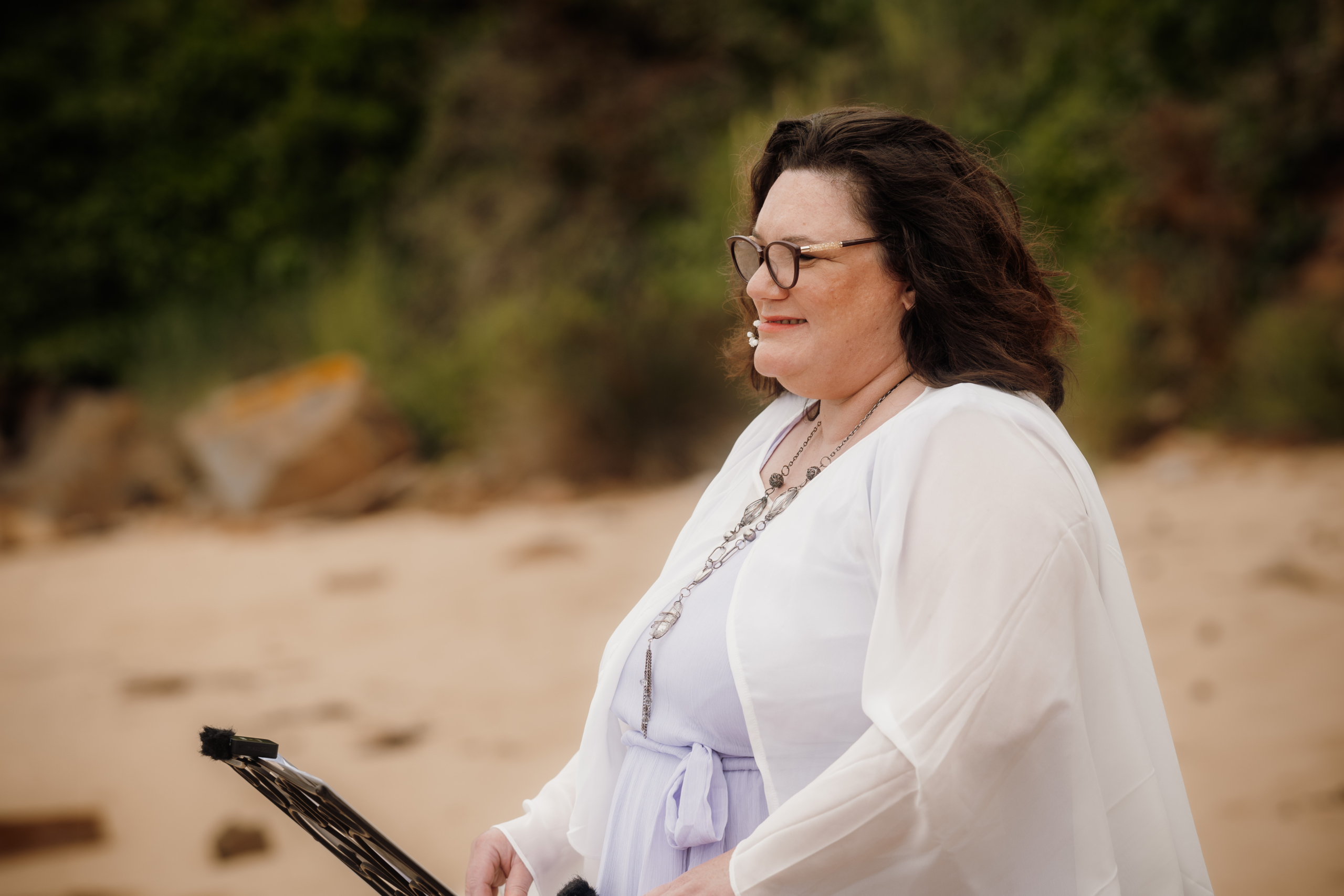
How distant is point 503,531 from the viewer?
→ 7508 millimetres

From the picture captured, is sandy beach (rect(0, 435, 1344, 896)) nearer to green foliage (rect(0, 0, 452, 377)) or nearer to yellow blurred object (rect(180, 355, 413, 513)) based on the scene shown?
yellow blurred object (rect(180, 355, 413, 513))

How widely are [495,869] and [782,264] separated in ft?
3.62

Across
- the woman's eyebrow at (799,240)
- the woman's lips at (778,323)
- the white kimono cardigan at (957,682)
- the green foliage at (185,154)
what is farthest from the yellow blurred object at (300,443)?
the white kimono cardigan at (957,682)

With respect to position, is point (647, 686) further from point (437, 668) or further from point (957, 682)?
point (437, 668)

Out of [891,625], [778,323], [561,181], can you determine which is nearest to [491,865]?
[891,625]

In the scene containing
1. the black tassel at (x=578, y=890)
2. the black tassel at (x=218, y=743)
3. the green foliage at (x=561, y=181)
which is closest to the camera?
the black tassel at (x=218, y=743)

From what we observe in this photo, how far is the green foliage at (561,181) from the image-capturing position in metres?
9.01

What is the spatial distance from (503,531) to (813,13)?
334 inches

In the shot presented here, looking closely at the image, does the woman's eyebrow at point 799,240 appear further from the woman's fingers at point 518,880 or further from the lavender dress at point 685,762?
the woman's fingers at point 518,880

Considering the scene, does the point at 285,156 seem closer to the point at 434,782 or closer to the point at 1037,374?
the point at 434,782

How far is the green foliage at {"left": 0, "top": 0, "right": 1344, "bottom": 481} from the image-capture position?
9.01m

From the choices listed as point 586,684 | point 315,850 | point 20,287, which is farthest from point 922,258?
point 20,287

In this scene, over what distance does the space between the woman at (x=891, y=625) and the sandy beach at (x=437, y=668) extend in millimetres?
2434

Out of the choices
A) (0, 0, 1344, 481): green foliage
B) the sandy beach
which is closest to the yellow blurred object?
the sandy beach
